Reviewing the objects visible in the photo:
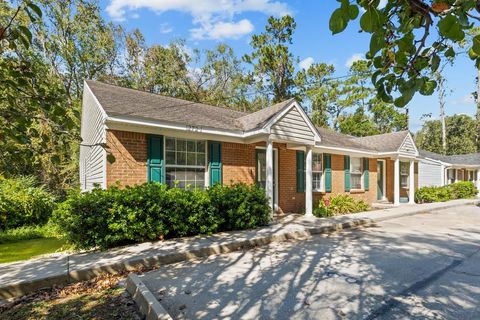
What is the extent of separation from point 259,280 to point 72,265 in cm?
345

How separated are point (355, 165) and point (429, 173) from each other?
9944 millimetres

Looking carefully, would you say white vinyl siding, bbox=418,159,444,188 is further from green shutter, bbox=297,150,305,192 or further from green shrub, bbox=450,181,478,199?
green shutter, bbox=297,150,305,192

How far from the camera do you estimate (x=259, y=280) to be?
14.9 ft

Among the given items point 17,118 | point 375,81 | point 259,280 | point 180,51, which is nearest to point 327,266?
point 259,280

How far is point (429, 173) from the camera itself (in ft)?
67.6

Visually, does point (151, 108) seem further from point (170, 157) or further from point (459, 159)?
point (459, 159)

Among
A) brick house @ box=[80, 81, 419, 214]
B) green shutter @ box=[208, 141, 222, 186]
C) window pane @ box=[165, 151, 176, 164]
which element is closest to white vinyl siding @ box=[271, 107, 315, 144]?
brick house @ box=[80, 81, 419, 214]

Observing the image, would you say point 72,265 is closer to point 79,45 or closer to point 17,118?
point 17,118

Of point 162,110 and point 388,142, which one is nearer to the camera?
point 162,110

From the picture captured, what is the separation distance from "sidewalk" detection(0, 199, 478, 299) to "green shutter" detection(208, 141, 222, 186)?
2273 millimetres

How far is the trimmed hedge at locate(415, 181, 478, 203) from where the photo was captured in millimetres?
17141

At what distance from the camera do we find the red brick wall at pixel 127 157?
756 centimetres

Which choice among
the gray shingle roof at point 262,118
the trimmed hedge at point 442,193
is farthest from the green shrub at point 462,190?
the gray shingle roof at point 262,118

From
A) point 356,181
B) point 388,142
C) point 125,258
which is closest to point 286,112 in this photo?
point 125,258
